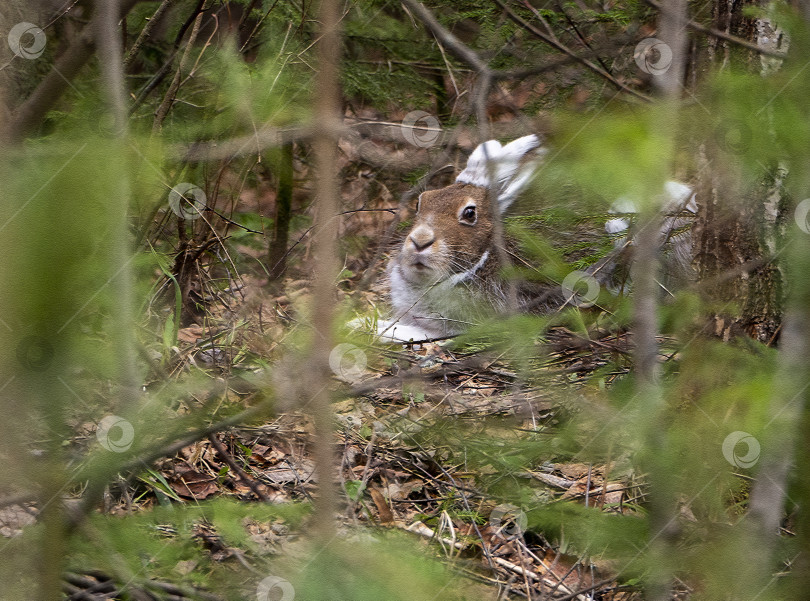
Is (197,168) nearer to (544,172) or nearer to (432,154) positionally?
(432,154)

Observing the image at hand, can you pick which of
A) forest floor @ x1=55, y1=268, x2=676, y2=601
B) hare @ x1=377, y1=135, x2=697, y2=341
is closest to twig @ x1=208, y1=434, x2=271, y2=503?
forest floor @ x1=55, y1=268, x2=676, y2=601

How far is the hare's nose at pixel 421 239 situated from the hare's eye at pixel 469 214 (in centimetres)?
30

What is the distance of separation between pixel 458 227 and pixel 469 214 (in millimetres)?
117

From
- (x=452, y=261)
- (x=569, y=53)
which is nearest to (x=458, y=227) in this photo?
(x=452, y=261)

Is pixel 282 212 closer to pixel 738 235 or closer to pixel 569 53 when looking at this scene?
pixel 569 53

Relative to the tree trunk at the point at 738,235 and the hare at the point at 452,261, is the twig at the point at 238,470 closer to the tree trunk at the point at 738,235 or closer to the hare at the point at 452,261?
the tree trunk at the point at 738,235

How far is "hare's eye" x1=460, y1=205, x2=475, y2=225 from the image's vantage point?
168 inches

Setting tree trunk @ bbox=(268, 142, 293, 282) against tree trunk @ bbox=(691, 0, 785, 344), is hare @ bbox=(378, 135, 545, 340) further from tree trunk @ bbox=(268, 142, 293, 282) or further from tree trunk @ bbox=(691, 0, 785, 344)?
tree trunk @ bbox=(691, 0, 785, 344)

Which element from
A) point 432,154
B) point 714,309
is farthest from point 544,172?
point 432,154

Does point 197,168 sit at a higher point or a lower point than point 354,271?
higher

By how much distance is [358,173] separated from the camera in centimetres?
527

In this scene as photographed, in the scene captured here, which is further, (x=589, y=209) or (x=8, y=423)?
(x=589, y=209)

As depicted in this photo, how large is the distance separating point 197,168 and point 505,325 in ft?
6.30

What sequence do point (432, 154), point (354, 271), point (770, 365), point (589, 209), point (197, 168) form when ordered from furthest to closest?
1. point (354, 271)
2. point (432, 154)
3. point (197, 168)
4. point (589, 209)
5. point (770, 365)
